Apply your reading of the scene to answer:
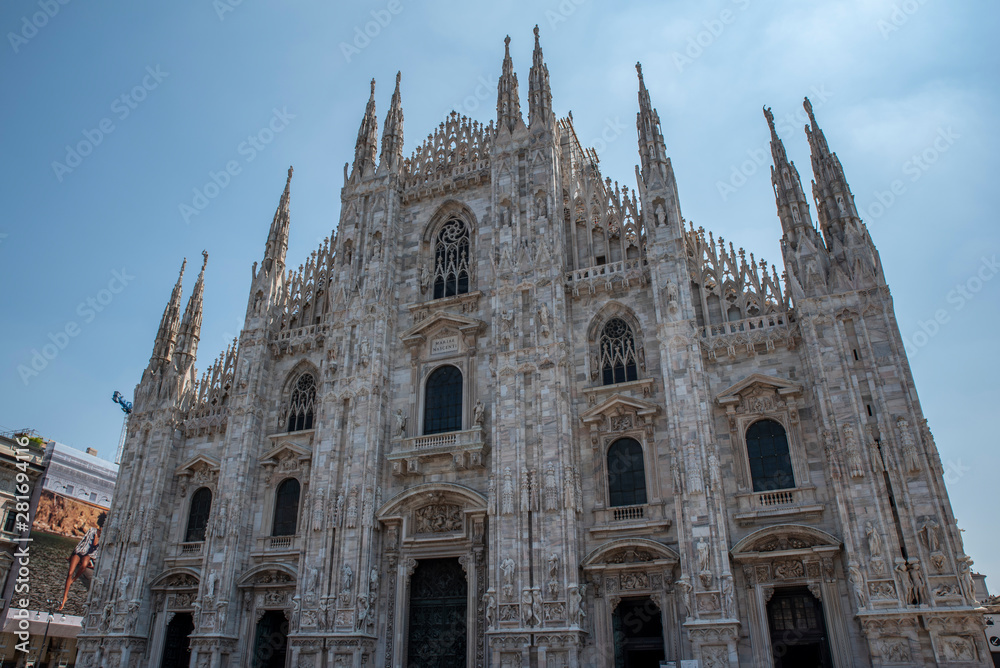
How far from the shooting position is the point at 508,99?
26.8 m

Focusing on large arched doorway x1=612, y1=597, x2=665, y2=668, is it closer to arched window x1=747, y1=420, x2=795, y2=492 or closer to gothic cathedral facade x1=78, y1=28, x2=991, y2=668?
gothic cathedral facade x1=78, y1=28, x2=991, y2=668

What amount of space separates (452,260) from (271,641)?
14727 millimetres

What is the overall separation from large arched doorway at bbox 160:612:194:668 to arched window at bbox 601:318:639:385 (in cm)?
1675

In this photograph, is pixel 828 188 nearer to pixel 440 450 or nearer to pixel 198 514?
pixel 440 450

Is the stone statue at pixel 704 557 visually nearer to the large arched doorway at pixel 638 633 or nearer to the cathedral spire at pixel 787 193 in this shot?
the large arched doorway at pixel 638 633

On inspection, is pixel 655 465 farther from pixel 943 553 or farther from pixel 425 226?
pixel 425 226

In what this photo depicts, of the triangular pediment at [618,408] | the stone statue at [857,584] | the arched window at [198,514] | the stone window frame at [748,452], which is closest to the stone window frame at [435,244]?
the triangular pediment at [618,408]

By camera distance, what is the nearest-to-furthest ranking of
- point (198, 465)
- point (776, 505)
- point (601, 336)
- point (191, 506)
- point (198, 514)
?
point (776, 505), point (601, 336), point (198, 514), point (191, 506), point (198, 465)

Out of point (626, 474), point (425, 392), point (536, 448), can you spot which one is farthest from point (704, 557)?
point (425, 392)

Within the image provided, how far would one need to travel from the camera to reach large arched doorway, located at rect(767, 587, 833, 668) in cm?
1689

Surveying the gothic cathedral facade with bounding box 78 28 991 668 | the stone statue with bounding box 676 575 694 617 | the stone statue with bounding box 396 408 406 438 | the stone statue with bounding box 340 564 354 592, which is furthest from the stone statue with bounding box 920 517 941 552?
the stone statue with bounding box 340 564 354 592

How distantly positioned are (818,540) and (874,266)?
7.63 metres

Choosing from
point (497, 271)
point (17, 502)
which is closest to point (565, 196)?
point (497, 271)

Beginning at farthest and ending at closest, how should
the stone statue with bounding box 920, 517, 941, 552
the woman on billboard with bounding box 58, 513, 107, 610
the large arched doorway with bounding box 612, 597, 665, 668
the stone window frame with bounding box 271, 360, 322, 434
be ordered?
the woman on billboard with bounding box 58, 513, 107, 610 < the stone window frame with bounding box 271, 360, 322, 434 < the large arched doorway with bounding box 612, 597, 665, 668 < the stone statue with bounding box 920, 517, 941, 552
